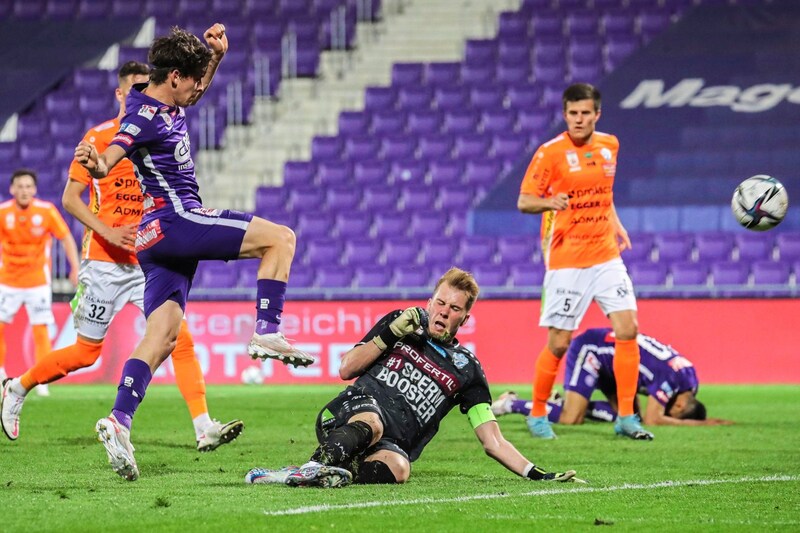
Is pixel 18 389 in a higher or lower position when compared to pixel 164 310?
lower

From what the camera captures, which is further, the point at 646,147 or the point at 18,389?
the point at 646,147

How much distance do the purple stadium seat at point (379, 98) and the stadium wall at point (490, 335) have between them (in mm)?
7141

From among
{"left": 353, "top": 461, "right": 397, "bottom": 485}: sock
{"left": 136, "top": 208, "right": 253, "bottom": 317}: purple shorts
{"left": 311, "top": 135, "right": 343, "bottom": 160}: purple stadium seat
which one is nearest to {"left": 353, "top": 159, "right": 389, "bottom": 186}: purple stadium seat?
{"left": 311, "top": 135, "right": 343, "bottom": 160}: purple stadium seat

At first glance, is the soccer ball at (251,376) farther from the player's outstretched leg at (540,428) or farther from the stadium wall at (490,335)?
the player's outstretched leg at (540,428)

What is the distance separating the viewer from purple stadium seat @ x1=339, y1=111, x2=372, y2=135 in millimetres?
22297

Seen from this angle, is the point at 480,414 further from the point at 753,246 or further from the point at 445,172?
the point at 445,172

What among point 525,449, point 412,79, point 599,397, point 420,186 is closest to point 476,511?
point 525,449

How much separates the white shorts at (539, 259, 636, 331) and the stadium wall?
6.34 meters

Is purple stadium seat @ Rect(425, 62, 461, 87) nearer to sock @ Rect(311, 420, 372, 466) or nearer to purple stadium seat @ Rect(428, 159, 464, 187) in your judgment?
purple stadium seat @ Rect(428, 159, 464, 187)

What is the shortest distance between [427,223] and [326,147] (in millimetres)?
3138

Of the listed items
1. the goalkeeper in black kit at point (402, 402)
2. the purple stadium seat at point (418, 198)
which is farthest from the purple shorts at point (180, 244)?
the purple stadium seat at point (418, 198)

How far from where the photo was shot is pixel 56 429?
9.45 meters

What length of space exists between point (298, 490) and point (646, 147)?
15.6 m

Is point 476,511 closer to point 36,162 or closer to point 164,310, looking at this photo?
point 164,310
